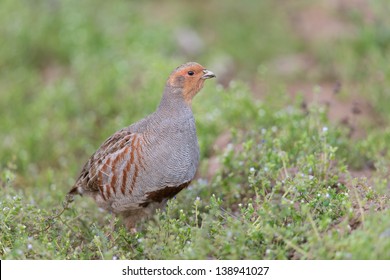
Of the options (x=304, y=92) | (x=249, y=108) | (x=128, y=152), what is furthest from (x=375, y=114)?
(x=128, y=152)

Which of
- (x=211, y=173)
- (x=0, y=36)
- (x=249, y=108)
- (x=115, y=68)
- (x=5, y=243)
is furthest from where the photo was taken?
(x=0, y=36)

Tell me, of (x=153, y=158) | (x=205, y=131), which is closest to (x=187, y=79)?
(x=153, y=158)

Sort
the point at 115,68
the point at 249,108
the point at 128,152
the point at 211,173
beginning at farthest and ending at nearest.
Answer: the point at 115,68, the point at 249,108, the point at 211,173, the point at 128,152

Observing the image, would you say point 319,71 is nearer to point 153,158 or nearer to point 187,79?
point 187,79

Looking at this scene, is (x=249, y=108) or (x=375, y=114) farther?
(x=375, y=114)

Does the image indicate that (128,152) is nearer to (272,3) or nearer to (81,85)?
(81,85)

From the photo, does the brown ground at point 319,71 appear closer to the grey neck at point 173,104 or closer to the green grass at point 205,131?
the green grass at point 205,131

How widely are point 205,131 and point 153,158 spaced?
2.26 m

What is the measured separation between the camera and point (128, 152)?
15.9ft

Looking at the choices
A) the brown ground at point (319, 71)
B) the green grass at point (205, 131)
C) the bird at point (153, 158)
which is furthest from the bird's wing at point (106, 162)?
the brown ground at point (319, 71)

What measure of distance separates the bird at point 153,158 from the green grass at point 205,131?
0.16 m

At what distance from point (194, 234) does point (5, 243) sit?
4.24 feet

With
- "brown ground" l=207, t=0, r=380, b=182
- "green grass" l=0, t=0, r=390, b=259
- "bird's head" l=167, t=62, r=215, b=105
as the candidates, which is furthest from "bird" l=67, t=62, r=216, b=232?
"brown ground" l=207, t=0, r=380, b=182
